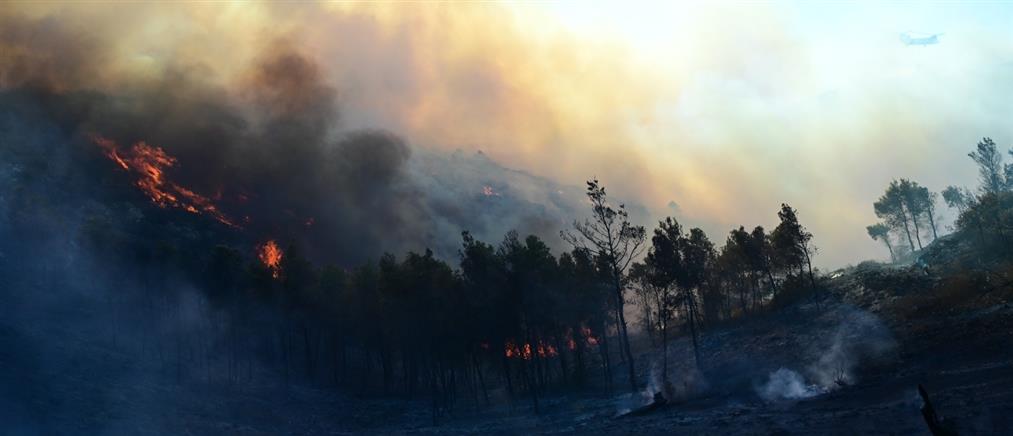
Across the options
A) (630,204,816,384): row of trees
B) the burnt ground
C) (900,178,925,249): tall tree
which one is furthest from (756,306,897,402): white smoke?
(900,178,925,249): tall tree

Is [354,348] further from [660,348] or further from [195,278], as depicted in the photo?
[660,348]

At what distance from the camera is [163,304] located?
7381 cm

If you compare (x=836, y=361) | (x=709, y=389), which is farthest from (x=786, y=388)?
(x=709, y=389)

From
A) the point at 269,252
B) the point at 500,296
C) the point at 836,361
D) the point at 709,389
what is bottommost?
the point at 709,389

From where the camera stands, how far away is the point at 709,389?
4747 centimetres

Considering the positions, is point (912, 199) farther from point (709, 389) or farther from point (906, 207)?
point (709, 389)

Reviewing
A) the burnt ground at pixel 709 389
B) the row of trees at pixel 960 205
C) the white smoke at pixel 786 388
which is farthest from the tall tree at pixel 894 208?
the white smoke at pixel 786 388

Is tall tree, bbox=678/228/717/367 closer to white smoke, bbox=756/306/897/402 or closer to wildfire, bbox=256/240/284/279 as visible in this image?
white smoke, bbox=756/306/897/402

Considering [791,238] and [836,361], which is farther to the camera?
[791,238]

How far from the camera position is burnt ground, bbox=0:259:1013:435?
29.4 m

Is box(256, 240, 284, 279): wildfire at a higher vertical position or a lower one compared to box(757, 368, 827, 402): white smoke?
higher

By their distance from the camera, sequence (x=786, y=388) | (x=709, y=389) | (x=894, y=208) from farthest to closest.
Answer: (x=894, y=208)
(x=709, y=389)
(x=786, y=388)

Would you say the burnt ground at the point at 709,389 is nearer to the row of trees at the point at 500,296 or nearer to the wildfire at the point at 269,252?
the row of trees at the point at 500,296

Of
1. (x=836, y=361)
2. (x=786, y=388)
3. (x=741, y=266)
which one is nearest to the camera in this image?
(x=786, y=388)
